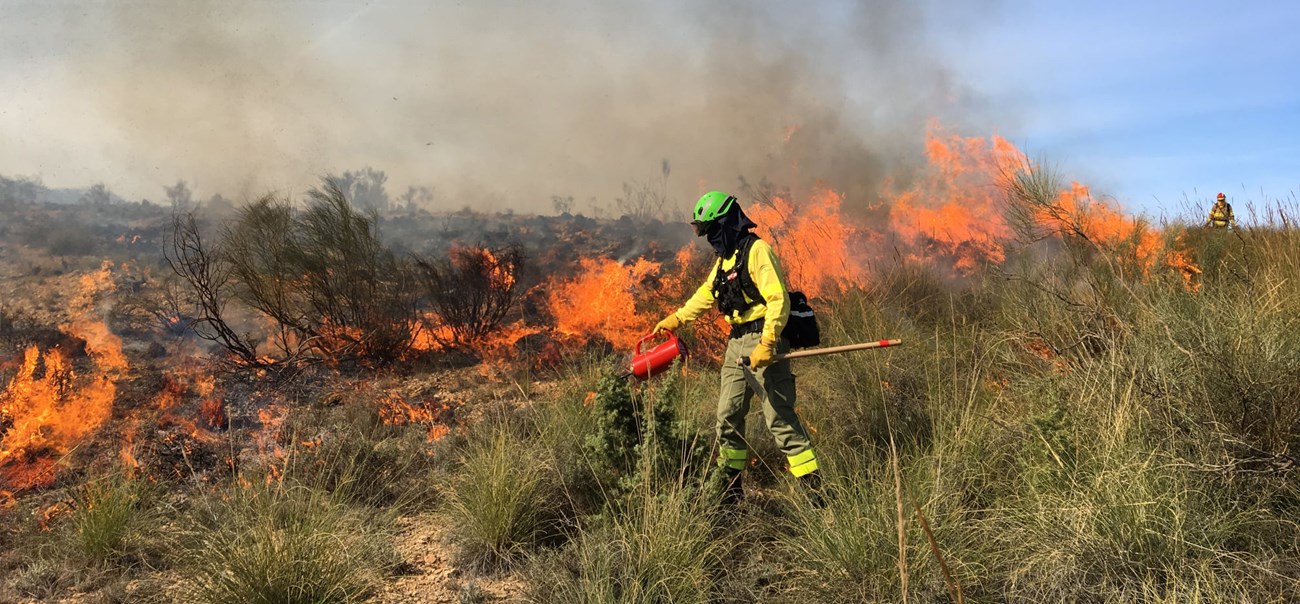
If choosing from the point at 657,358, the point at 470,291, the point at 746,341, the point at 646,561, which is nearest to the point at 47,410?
the point at 470,291

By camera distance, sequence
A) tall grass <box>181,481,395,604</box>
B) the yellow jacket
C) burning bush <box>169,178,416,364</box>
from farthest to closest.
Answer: burning bush <box>169,178,416,364</box>, the yellow jacket, tall grass <box>181,481,395,604</box>

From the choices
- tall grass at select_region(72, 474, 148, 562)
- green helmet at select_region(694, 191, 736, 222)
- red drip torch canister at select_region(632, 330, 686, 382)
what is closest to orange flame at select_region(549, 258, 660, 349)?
red drip torch canister at select_region(632, 330, 686, 382)

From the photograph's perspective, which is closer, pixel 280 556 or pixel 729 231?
pixel 280 556

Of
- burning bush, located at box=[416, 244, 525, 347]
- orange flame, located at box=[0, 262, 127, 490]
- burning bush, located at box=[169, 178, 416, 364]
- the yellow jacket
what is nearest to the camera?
orange flame, located at box=[0, 262, 127, 490]

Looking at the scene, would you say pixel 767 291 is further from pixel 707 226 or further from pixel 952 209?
pixel 952 209

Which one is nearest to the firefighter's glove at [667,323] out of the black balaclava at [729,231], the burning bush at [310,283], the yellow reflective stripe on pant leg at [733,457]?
the black balaclava at [729,231]

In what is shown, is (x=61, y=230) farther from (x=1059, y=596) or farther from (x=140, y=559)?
(x=1059, y=596)

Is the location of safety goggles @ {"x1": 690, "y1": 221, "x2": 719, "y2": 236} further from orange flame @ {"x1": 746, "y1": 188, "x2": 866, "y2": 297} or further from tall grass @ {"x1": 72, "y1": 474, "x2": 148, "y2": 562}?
tall grass @ {"x1": 72, "y1": 474, "x2": 148, "y2": 562}

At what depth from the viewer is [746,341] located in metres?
3.78

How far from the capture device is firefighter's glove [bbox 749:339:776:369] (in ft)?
11.2

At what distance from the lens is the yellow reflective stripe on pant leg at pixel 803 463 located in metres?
3.47

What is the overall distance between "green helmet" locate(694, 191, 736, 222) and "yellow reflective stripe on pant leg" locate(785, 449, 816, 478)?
1.51 metres

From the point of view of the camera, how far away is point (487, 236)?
43.2 ft

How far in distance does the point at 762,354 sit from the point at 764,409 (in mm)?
447
